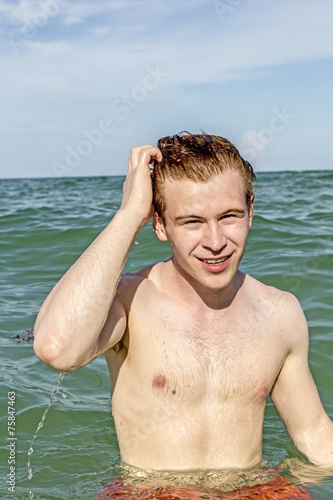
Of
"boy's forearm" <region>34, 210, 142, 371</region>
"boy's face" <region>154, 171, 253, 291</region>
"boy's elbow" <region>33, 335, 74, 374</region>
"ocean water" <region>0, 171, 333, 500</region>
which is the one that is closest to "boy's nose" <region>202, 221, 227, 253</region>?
"boy's face" <region>154, 171, 253, 291</region>

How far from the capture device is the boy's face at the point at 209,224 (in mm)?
2633

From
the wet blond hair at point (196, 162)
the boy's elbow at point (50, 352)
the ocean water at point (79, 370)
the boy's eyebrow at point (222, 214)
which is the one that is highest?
the wet blond hair at point (196, 162)

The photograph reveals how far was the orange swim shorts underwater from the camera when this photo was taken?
269 centimetres

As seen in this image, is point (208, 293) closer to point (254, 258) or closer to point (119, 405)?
point (119, 405)

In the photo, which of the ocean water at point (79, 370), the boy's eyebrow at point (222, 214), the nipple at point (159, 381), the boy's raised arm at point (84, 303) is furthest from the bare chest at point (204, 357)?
the ocean water at point (79, 370)

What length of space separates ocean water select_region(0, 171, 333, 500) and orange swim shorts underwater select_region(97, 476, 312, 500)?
0.27 metres

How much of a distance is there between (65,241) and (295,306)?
6932mm

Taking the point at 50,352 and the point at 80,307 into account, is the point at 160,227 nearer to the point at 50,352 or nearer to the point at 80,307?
the point at 80,307

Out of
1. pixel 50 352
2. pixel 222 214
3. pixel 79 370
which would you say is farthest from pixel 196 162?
pixel 79 370

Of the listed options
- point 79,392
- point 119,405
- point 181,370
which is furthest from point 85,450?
point 181,370

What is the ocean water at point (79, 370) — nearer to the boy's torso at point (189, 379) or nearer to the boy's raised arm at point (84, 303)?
the boy's torso at point (189, 379)

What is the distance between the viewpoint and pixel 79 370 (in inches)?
206

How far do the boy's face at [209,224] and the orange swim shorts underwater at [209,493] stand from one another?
35.3 inches

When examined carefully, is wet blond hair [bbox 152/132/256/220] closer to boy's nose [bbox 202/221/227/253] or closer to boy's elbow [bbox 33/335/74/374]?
boy's nose [bbox 202/221/227/253]
